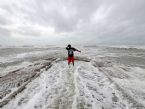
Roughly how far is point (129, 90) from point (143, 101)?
1.01 metres

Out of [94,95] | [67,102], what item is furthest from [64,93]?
[94,95]

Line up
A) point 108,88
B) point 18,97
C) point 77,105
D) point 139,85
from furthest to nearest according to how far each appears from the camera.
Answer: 1. point 139,85
2. point 108,88
3. point 18,97
4. point 77,105

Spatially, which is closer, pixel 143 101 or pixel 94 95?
pixel 143 101

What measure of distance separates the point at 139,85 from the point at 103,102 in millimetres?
3354

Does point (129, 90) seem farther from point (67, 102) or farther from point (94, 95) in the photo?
point (67, 102)

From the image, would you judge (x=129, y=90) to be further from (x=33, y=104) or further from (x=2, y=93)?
(x=2, y=93)

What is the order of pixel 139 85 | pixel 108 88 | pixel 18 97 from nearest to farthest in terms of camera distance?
pixel 18 97 → pixel 108 88 → pixel 139 85

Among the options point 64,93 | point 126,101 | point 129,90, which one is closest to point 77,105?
point 64,93

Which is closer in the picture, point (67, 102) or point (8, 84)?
point (67, 102)

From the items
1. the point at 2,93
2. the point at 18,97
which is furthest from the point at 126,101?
the point at 2,93

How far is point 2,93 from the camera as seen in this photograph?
5602mm

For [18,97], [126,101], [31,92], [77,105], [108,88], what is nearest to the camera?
[77,105]

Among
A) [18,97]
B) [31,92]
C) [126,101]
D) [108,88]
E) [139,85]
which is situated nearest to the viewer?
[126,101]

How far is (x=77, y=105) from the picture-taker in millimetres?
4301
